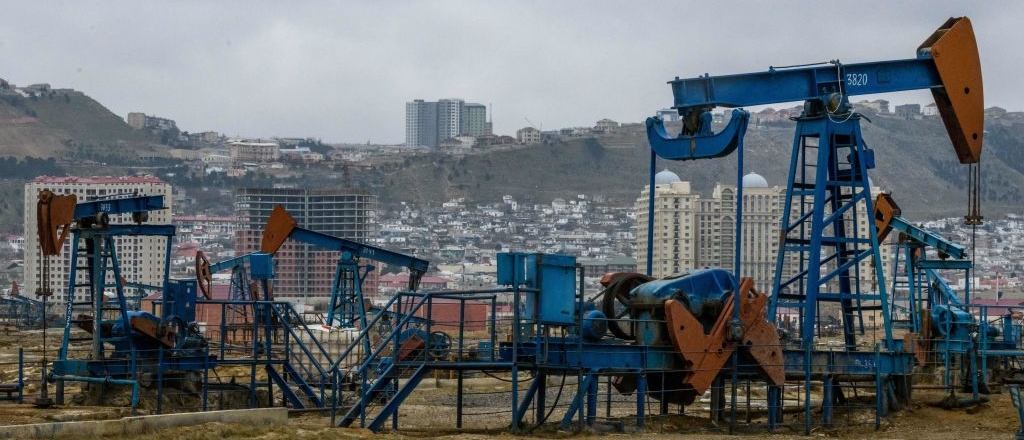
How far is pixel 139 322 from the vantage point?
3734cm

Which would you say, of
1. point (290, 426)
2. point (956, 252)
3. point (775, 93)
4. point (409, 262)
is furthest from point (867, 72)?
point (409, 262)

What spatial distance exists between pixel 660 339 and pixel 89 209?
39.2 ft

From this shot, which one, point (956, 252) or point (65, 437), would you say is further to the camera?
point (956, 252)

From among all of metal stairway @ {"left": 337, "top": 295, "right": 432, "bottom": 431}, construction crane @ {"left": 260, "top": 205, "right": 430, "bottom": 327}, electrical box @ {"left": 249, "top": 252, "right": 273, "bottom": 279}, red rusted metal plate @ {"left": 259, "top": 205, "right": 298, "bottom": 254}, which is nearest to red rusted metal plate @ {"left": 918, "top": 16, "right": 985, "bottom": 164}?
metal stairway @ {"left": 337, "top": 295, "right": 432, "bottom": 431}

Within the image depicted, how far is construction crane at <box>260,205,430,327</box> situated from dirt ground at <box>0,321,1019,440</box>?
56.4 ft

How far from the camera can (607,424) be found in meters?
31.7

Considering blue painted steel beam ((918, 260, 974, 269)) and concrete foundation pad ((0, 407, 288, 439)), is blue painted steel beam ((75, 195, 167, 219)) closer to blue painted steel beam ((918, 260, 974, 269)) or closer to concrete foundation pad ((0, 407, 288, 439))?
concrete foundation pad ((0, 407, 288, 439))

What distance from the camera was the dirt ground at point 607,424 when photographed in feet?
96.6

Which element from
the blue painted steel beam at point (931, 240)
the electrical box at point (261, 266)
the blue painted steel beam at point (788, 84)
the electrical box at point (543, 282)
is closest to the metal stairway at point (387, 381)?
the electrical box at point (543, 282)

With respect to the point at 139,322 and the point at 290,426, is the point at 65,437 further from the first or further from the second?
the point at 139,322

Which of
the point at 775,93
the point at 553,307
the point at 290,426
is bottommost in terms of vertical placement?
the point at 290,426

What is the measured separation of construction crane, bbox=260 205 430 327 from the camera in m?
57.0

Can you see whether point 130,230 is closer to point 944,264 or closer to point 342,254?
point 944,264

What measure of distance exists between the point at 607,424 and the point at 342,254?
30444 millimetres
